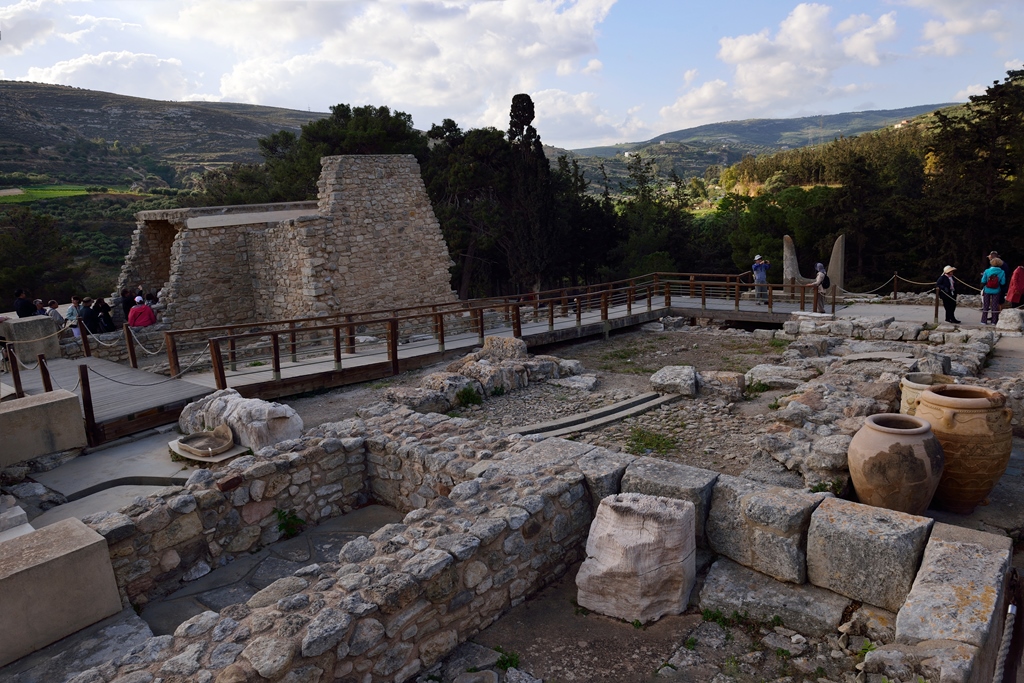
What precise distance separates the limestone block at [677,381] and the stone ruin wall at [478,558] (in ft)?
11.9

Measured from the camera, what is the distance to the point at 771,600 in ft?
12.8

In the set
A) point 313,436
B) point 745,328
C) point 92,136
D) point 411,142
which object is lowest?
point 745,328

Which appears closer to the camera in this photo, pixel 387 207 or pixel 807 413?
pixel 807 413

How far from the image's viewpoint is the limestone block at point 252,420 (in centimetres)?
666

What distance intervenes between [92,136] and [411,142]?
5675 centimetres

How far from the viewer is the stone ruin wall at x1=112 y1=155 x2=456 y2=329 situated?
47.0 feet

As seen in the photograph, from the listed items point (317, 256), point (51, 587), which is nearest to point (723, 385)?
point (51, 587)

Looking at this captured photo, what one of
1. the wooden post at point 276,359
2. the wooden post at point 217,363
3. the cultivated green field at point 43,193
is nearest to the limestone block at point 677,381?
the wooden post at point 276,359

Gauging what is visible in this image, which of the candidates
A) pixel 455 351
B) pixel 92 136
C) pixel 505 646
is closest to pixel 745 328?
pixel 455 351

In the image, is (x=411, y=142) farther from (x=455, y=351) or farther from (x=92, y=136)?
(x=92, y=136)

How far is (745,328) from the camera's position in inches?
650

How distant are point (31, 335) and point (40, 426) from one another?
5808 mm

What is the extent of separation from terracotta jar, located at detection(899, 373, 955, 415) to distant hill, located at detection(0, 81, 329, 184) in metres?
56.3

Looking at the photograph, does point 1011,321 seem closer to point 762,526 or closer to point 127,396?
point 762,526
